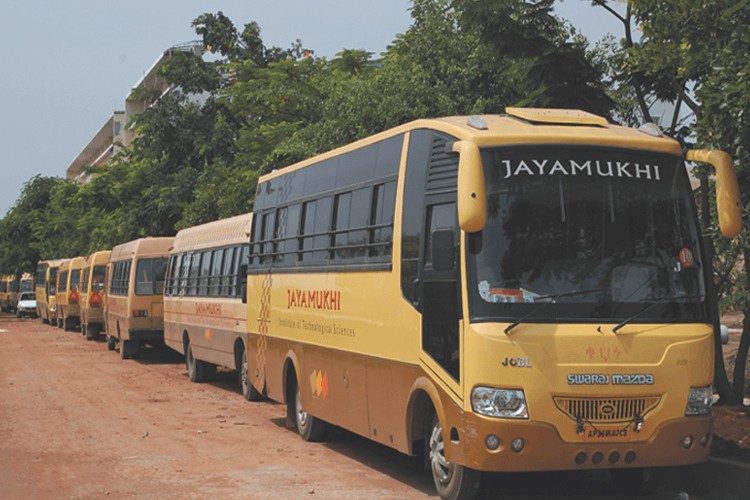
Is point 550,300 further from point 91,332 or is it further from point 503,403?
point 91,332

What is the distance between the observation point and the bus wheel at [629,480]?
1017cm

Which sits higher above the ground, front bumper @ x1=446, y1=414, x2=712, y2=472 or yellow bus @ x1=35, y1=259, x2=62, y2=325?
yellow bus @ x1=35, y1=259, x2=62, y2=325

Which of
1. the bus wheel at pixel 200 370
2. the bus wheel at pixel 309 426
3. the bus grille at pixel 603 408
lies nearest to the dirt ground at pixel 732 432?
the bus grille at pixel 603 408

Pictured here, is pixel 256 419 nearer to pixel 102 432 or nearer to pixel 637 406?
pixel 102 432

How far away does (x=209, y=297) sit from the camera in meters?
21.8

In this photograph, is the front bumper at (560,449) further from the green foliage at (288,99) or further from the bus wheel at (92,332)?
the bus wheel at (92,332)

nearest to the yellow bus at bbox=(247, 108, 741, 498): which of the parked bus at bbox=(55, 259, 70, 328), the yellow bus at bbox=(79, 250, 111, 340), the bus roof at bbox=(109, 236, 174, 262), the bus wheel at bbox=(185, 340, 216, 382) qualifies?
the bus wheel at bbox=(185, 340, 216, 382)

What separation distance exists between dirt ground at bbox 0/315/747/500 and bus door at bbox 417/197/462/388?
45.6 inches

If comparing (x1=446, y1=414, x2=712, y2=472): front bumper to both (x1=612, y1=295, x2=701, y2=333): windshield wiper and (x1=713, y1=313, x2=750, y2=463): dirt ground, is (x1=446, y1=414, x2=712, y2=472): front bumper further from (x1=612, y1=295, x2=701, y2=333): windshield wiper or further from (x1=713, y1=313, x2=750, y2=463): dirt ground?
(x1=713, y1=313, x2=750, y2=463): dirt ground

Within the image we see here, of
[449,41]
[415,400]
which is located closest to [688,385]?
[415,400]

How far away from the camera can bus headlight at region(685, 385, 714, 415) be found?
9.23m

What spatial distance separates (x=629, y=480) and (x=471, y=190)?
306cm

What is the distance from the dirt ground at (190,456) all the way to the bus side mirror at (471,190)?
236cm

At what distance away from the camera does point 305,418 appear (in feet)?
46.5
